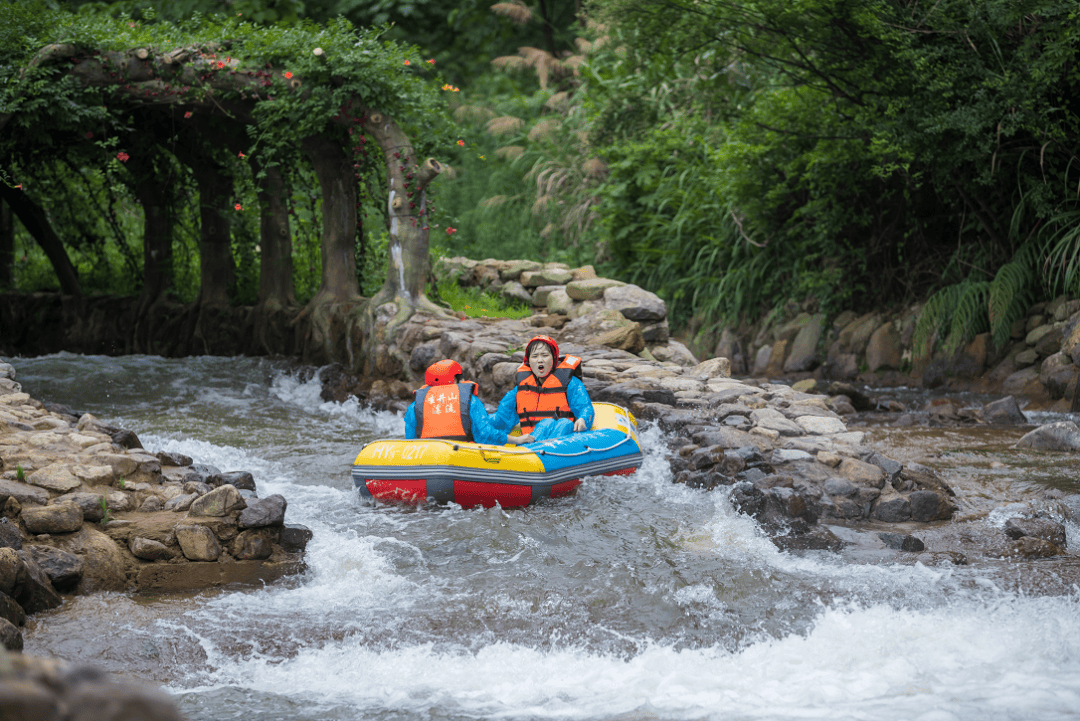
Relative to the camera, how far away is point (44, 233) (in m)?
12.5

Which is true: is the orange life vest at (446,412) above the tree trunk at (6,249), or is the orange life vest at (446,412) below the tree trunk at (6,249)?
below

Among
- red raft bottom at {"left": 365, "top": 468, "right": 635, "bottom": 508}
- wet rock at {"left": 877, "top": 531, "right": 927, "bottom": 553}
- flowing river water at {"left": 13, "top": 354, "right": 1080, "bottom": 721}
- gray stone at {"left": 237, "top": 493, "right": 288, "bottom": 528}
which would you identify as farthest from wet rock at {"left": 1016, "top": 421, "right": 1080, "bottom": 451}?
gray stone at {"left": 237, "top": 493, "right": 288, "bottom": 528}

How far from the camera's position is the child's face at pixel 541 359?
5809 mm

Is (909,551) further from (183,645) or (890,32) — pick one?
(890,32)

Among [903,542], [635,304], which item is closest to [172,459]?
[903,542]

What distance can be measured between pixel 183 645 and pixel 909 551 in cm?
330

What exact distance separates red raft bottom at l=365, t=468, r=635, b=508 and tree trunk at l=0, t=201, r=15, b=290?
469 inches

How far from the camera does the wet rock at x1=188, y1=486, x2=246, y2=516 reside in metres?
3.96

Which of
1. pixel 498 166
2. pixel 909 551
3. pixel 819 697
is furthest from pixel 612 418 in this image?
pixel 498 166

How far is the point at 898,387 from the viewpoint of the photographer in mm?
9578

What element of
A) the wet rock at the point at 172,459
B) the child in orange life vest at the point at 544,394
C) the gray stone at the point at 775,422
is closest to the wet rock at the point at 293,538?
the wet rock at the point at 172,459

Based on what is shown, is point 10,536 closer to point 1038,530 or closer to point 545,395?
point 545,395

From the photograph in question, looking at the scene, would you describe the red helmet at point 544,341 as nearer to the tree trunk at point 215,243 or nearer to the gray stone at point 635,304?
the gray stone at point 635,304

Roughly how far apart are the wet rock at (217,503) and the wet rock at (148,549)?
10.3 inches
